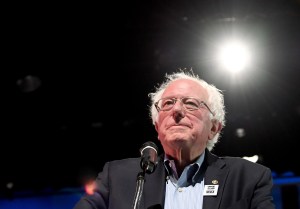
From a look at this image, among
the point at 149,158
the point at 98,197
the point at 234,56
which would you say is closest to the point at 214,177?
the point at 149,158

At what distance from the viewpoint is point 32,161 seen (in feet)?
23.5

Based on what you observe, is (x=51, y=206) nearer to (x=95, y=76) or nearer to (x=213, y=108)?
(x=95, y=76)

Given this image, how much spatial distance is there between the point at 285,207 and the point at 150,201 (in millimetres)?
3886

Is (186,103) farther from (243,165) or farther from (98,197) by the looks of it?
(98,197)

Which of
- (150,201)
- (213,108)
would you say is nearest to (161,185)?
(150,201)

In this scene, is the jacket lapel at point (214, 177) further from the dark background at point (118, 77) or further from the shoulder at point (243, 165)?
the dark background at point (118, 77)

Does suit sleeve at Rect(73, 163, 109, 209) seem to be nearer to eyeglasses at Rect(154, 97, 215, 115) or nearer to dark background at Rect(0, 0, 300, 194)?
eyeglasses at Rect(154, 97, 215, 115)

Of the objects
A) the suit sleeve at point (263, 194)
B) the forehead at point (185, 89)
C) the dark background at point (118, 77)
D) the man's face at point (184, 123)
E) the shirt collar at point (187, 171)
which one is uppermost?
the dark background at point (118, 77)

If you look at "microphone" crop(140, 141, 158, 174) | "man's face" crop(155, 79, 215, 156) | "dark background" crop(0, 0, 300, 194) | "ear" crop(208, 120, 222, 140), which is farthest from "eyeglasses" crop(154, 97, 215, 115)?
"dark background" crop(0, 0, 300, 194)

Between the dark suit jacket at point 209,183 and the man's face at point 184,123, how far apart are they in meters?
0.14

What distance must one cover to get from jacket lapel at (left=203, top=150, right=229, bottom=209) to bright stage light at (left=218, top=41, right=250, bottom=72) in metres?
3.96

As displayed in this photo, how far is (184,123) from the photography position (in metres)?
2.20

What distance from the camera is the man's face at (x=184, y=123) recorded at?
2.18m

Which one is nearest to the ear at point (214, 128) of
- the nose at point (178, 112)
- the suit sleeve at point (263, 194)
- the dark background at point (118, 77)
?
the nose at point (178, 112)
